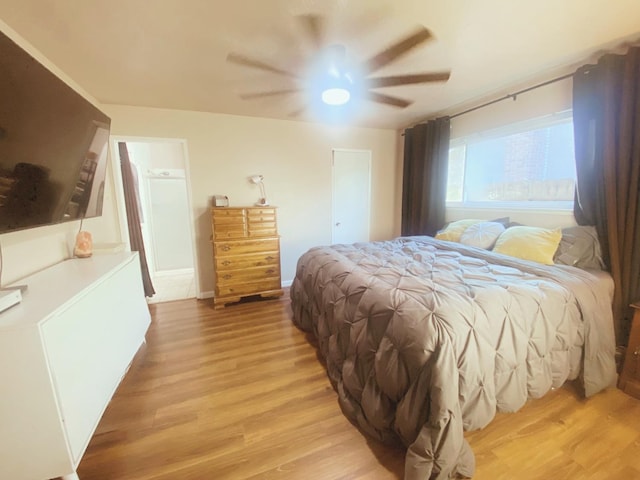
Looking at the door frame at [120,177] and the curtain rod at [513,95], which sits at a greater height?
the curtain rod at [513,95]

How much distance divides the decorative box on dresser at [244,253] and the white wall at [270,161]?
45 cm

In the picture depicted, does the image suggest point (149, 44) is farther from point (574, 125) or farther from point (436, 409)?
point (574, 125)

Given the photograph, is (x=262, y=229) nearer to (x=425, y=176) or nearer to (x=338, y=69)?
(x=338, y=69)

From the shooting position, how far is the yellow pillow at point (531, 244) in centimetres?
204

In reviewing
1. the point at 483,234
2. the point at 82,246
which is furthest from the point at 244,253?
the point at 483,234

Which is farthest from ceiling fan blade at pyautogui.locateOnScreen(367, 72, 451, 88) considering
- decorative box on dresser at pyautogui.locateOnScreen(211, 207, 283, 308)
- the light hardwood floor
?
the light hardwood floor

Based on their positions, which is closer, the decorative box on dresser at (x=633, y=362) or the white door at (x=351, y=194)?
the decorative box on dresser at (x=633, y=362)

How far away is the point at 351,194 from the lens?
13.8 feet

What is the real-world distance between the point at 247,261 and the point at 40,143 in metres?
2.12

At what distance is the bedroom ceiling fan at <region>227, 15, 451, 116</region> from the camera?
1688 millimetres

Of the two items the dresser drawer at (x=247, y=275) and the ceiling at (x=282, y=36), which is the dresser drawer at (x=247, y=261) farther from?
the ceiling at (x=282, y=36)

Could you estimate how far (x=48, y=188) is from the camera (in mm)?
1494

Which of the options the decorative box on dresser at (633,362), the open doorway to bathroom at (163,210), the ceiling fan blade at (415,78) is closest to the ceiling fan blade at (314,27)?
the ceiling fan blade at (415,78)

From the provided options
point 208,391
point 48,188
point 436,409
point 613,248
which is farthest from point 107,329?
point 613,248
